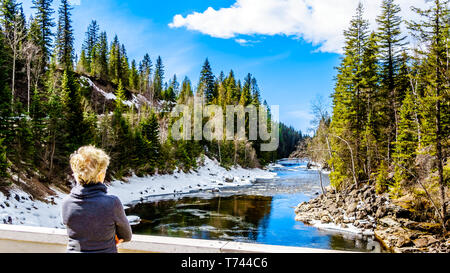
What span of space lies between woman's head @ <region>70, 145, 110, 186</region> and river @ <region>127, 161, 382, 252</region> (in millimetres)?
12419

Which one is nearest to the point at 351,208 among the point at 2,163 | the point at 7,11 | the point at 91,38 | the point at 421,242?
the point at 421,242

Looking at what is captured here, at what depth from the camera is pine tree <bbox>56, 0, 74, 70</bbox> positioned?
4544 cm

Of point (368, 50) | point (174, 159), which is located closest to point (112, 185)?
point (174, 159)

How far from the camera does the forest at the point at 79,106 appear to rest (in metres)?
18.3

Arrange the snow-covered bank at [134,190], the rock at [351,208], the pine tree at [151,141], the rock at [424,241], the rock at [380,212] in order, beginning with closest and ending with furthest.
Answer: the rock at [424,241] < the snow-covered bank at [134,190] < the rock at [380,212] < the rock at [351,208] < the pine tree at [151,141]

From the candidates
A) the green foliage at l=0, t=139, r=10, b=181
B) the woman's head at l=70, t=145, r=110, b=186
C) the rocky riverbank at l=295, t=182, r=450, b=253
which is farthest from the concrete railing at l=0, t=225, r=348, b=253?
the rocky riverbank at l=295, t=182, r=450, b=253

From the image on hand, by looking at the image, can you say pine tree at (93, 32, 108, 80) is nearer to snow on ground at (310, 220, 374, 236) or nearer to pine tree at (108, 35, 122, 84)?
pine tree at (108, 35, 122, 84)

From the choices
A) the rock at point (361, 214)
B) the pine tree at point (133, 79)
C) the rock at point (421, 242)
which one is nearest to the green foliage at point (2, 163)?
the rock at point (361, 214)

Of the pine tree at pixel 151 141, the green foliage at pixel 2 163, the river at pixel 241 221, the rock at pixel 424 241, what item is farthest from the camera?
the pine tree at pixel 151 141

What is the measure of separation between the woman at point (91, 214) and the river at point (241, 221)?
40.3ft

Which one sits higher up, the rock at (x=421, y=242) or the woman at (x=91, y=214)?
the woman at (x=91, y=214)

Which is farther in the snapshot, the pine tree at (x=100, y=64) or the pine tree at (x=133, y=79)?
the pine tree at (x=133, y=79)

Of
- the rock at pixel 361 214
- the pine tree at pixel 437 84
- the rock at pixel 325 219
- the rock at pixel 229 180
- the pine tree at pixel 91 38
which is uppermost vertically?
the pine tree at pixel 91 38

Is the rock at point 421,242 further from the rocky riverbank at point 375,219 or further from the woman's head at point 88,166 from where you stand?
the woman's head at point 88,166
